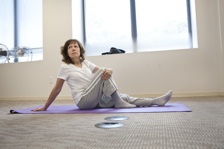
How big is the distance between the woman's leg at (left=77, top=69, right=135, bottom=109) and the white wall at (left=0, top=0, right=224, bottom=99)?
1.27 m

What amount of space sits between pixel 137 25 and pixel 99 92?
6.83 feet

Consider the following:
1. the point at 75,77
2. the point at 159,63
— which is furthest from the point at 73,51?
A: the point at 159,63

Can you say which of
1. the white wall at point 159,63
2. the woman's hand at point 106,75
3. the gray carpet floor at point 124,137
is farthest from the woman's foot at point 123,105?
the white wall at point 159,63

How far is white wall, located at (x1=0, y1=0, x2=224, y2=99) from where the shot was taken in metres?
2.70

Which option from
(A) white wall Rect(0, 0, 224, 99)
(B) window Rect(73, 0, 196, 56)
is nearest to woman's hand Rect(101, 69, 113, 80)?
(A) white wall Rect(0, 0, 224, 99)

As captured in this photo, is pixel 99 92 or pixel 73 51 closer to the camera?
pixel 99 92

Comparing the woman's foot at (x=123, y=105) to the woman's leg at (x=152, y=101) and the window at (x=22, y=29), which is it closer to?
the woman's leg at (x=152, y=101)

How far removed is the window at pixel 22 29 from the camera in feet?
12.3

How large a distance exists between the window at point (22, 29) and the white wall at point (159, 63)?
483 millimetres

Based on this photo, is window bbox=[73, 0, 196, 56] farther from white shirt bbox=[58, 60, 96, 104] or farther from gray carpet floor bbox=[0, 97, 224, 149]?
gray carpet floor bbox=[0, 97, 224, 149]

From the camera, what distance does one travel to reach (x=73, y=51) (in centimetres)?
176

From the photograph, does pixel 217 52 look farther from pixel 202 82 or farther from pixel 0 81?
pixel 0 81

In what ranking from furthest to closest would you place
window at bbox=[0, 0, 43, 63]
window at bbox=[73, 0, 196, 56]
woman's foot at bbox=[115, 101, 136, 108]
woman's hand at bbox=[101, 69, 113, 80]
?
window at bbox=[0, 0, 43, 63] → window at bbox=[73, 0, 196, 56] → woman's foot at bbox=[115, 101, 136, 108] → woman's hand at bbox=[101, 69, 113, 80]

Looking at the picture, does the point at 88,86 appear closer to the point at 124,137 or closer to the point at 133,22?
the point at 124,137
